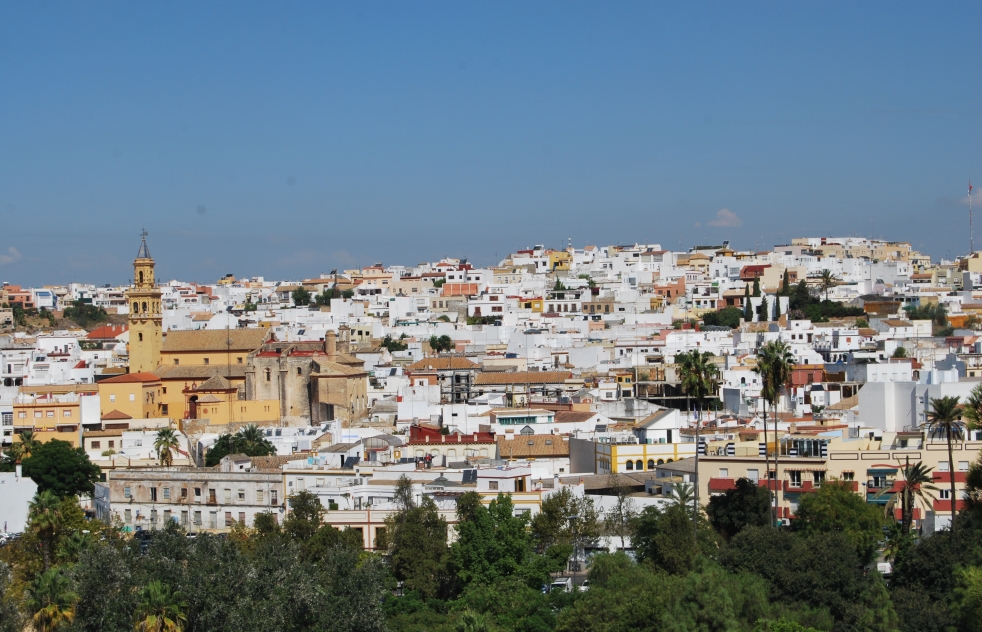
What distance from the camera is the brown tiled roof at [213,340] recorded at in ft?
246

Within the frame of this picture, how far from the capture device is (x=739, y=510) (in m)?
38.3

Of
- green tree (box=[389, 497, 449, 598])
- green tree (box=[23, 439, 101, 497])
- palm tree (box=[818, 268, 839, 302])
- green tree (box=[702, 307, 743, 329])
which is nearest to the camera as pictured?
green tree (box=[389, 497, 449, 598])

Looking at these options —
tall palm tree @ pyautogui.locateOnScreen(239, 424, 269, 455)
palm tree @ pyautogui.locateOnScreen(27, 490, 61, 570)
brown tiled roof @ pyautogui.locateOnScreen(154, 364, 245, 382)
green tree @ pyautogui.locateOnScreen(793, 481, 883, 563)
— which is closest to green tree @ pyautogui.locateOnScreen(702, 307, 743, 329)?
brown tiled roof @ pyautogui.locateOnScreen(154, 364, 245, 382)

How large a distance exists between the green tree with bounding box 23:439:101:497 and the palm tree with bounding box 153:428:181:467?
2.26 meters

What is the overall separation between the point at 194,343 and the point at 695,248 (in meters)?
83.5

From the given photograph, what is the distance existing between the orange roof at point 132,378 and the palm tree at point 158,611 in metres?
38.7

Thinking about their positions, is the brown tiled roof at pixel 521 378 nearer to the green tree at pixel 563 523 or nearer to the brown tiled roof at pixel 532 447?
the brown tiled roof at pixel 532 447

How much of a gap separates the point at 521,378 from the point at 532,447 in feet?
63.7

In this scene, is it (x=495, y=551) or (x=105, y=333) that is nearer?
(x=495, y=551)

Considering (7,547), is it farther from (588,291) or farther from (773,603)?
(588,291)

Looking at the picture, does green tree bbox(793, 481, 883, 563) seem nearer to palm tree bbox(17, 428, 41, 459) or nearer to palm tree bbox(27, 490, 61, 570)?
palm tree bbox(27, 490, 61, 570)

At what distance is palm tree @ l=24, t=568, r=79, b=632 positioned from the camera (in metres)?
30.4

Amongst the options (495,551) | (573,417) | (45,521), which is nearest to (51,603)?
(45,521)

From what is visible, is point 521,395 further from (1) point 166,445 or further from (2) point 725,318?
(2) point 725,318
